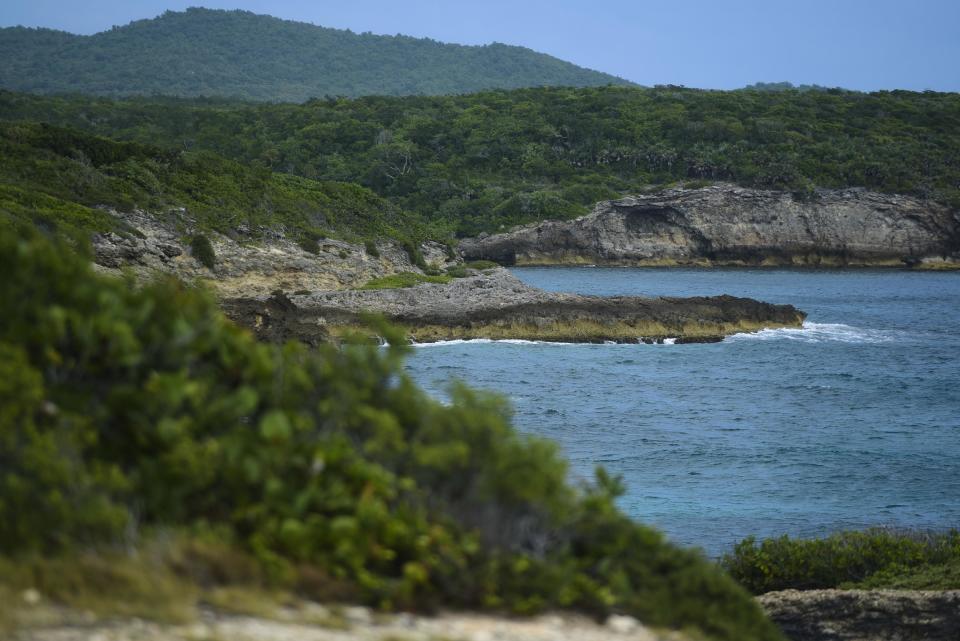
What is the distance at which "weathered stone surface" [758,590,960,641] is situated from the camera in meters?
13.2

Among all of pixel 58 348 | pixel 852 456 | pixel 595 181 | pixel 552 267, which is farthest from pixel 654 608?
pixel 595 181

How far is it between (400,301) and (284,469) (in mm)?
44400

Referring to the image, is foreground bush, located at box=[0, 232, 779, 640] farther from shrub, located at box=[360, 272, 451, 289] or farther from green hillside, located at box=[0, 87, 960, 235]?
green hillside, located at box=[0, 87, 960, 235]

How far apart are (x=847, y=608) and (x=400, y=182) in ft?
360

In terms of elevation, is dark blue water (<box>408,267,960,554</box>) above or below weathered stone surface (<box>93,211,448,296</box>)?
below

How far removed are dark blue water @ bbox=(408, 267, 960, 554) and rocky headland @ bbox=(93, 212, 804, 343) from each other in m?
1.72

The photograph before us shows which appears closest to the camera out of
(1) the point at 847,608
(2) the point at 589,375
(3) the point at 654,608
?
(3) the point at 654,608

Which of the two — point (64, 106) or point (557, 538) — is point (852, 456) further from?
point (64, 106)

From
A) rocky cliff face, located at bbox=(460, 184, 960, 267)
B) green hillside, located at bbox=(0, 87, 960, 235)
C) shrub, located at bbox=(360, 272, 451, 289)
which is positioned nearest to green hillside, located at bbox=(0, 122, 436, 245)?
shrub, located at bbox=(360, 272, 451, 289)

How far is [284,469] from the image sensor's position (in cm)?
793

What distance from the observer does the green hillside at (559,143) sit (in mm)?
111188

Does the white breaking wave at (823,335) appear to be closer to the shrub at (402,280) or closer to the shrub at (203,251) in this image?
the shrub at (402,280)

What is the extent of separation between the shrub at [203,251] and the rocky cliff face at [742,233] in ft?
175

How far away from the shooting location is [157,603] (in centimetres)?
691
